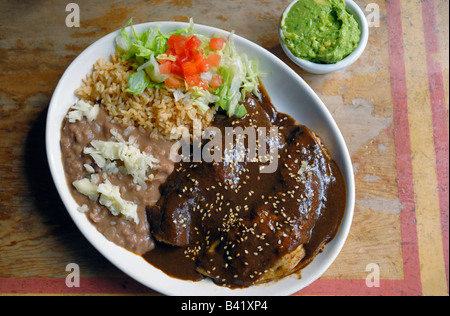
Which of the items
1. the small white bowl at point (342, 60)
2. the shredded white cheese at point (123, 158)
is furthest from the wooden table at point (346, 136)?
the shredded white cheese at point (123, 158)

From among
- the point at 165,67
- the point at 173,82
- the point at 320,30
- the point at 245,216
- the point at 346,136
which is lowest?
the point at 245,216

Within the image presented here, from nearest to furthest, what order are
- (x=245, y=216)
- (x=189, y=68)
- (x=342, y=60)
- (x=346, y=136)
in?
1. (x=245, y=216)
2. (x=189, y=68)
3. (x=342, y=60)
4. (x=346, y=136)

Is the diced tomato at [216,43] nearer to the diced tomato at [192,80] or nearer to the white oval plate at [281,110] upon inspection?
the white oval plate at [281,110]

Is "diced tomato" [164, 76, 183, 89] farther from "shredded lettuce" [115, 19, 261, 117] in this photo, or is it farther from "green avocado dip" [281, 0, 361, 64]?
"green avocado dip" [281, 0, 361, 64]

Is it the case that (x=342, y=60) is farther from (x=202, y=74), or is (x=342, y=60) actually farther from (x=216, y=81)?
(x=202, y=74)

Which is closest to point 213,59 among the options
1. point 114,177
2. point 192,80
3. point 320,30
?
point 192,80

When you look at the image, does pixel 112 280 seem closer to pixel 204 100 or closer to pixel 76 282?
pixel 76 282
